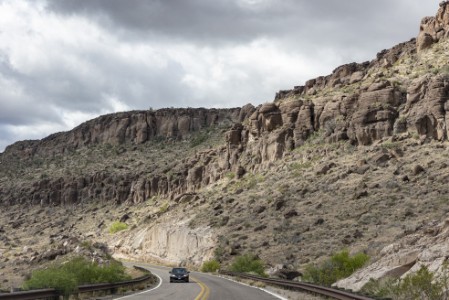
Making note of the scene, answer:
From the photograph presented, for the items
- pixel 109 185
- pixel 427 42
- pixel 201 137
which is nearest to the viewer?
pixel 427 42

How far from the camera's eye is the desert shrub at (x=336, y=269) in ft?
84.4

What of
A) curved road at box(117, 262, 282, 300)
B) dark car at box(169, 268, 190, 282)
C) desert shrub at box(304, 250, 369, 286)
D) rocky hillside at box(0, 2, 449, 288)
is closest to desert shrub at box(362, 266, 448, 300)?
rocky hillside at box(0, 2, 449, 288)

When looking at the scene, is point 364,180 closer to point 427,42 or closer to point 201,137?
point 427,42

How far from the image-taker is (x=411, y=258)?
1748 centimetres

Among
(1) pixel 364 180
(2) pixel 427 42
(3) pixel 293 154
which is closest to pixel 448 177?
(1) pixel 364 180

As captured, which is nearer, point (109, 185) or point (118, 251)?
point (118, 251)

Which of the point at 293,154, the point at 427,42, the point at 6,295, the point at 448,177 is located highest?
the point at 427,42

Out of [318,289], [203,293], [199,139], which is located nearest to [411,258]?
[318,289]

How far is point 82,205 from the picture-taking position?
11544cm

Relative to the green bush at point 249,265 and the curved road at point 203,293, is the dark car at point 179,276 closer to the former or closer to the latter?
the curved road at point 203,293

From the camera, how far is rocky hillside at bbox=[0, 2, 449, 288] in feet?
141

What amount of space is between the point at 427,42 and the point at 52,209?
8654cm

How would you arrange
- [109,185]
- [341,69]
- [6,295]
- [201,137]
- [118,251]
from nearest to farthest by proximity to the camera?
1. [6,295]
2. [118,251]
3. [341,69]
4. [109,185]
5. [201,137]

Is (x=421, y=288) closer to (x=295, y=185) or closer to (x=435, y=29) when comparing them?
(x=295, y=185)
